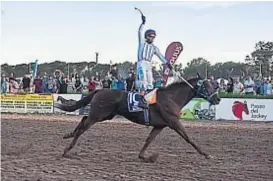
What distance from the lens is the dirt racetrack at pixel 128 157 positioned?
31.9ft

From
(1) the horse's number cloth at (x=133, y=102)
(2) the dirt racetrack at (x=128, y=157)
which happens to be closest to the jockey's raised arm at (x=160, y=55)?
(1) the horse's number cloth at (x=133, y=102)

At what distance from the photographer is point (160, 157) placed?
12.2m

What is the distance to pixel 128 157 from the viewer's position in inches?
480

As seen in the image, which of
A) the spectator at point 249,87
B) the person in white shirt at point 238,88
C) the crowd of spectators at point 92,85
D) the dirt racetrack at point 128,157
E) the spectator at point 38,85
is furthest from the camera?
the spectator at point 38,85

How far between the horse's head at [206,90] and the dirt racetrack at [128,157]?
1.23 meters

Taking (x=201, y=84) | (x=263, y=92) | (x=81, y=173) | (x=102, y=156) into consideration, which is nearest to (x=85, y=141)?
(x=102, y=156)

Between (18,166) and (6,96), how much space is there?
19.9 metres

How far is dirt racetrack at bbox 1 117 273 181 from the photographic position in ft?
31.9

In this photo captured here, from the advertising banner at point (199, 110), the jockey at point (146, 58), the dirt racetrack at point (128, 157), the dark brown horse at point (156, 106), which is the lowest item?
the dirt racetrack at point (128, 157)

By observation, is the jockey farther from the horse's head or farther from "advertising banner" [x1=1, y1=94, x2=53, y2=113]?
"advertising banner" [x1=1, y1=94, x2=53, y2=113]

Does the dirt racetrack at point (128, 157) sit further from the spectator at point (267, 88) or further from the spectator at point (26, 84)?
the spectator at point (26, 84)

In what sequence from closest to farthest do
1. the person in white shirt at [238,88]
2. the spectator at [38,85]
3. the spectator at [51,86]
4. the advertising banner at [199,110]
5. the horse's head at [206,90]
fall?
the horse's head at [206,90] → the advertising banner at [199,110] → the person in white shirt at [238,88] → the spectator at [51,86] → the spectator at [38,85]

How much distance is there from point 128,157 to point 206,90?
2177mm

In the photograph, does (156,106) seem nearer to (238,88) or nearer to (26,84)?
(238,88)
